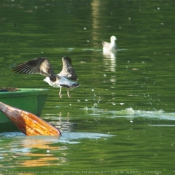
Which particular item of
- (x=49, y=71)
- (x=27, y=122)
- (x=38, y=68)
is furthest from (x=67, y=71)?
(x=27, y=122)

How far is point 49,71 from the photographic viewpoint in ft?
66.3

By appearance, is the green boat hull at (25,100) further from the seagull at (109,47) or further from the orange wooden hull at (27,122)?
the seagull at (109,47)

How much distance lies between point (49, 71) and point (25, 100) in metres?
0.72

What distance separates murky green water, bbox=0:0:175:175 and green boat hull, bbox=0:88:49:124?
1.77 ft

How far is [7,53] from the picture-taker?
35.7 metres

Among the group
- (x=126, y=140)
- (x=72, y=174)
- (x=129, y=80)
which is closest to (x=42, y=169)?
(x=72, y=174)

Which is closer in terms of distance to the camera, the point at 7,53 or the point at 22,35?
the point at 7,53

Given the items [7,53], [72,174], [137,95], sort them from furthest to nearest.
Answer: [7,53] < [137,95] < [72,174]

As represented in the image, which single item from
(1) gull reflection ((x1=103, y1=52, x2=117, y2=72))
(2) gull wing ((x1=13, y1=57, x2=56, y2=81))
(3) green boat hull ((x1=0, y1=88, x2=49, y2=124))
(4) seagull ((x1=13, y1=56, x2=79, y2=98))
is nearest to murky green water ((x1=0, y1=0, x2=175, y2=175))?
(1) gull reflection ((x1=103, y1=52, x2=117, y2=72))

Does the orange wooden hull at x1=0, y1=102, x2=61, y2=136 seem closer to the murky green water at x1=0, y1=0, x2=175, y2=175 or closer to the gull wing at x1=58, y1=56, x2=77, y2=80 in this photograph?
the murky green water at x1=0, y1=0, x2=175, y2=175

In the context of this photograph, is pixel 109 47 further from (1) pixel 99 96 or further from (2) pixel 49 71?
(2) pixel 49 71

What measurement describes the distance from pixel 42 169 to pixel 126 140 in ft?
10.2

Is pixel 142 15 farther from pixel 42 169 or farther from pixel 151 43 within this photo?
pixel 42 169

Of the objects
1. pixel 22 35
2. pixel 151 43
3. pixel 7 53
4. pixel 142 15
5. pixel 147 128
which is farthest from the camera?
pixel 142 15
